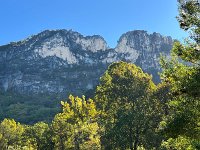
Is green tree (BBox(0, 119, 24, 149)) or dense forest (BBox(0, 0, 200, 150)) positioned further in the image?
green tree (BBox(0, 119, 24, 149))

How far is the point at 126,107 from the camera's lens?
66500 mm

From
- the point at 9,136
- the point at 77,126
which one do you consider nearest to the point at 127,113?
the point at 77,126

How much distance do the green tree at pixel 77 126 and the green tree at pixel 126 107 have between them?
77.3 inches

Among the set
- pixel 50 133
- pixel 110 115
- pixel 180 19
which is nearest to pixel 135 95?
pixel 110 115

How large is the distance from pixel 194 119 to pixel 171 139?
287 centimetres

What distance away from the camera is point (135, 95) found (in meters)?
68.6

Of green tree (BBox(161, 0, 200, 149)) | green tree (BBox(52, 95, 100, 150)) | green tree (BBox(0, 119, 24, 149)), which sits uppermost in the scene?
green tree (BBox(0, 119, 24, 149))

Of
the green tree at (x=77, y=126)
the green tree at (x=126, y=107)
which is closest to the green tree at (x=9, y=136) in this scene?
the green tree at (x=77, y=126)

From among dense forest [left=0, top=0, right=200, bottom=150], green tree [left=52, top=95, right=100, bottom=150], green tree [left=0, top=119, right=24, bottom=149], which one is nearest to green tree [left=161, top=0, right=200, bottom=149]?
dense forest [left=0, top=0, right=200, bottom=150]

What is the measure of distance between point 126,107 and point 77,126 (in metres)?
8.68

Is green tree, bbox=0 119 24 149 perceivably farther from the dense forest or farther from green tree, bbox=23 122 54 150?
green tree, bbox=23 122 54 150

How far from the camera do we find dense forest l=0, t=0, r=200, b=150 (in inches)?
1265

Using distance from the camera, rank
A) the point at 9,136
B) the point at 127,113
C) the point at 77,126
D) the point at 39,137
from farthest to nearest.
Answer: the point at 9,136, the point at 39,137, the point at 77,126, the point at 127,113

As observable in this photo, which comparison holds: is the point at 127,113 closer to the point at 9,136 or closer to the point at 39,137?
the point at 39,137
